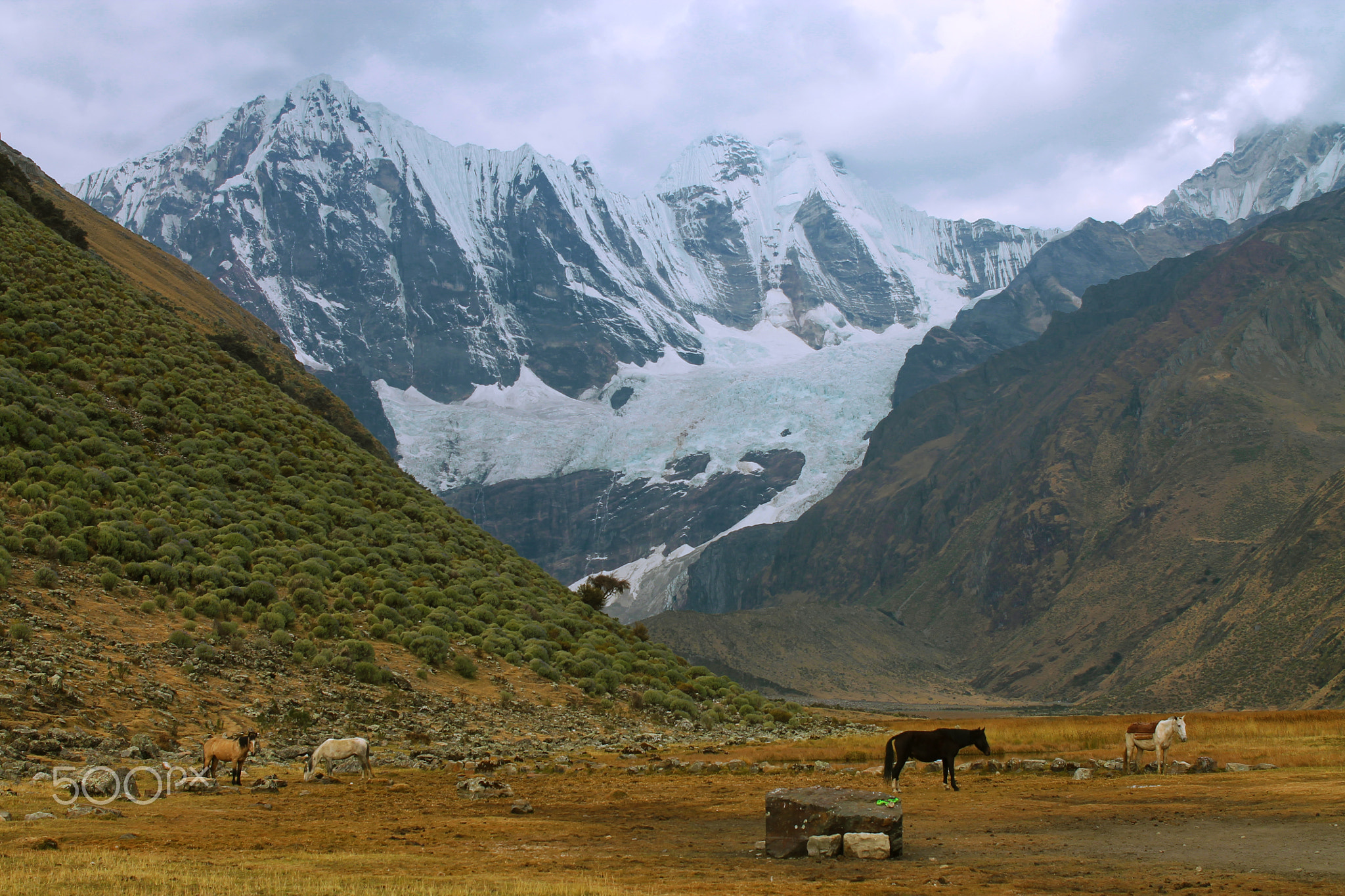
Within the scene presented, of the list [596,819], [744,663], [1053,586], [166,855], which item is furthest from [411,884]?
[1053,586]

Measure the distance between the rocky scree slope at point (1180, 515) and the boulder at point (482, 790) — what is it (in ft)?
266

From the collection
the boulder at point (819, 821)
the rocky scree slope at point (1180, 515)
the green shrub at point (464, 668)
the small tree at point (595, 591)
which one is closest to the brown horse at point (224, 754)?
the boulder at point (819, 821)

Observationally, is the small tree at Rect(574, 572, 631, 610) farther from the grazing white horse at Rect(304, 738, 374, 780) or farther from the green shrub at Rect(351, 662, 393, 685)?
the grazing white horse at Rect(304, 738, 374, 780)

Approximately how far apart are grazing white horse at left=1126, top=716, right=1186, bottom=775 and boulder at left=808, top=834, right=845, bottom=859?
11.3m

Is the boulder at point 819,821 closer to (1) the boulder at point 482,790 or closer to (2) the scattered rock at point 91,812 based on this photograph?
(1) the boulder at point 482,790

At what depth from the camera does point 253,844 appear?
15.1 metres

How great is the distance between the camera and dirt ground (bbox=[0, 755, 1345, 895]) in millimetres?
13070

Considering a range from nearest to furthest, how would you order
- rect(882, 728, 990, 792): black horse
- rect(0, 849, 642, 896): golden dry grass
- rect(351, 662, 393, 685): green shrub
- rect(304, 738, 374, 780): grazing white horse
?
rect(0, 849, 642, 896): golden dry grass < rect(882, 728, 990, 792): black horse < rect(304, 738, 374, 780): grazing white horse < rect(351, 662, 393, 685): green shrub

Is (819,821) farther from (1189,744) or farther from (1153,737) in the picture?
(1189,744)

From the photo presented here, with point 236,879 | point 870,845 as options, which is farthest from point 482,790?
point 870,845

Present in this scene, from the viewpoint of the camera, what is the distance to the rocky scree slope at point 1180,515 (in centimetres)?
10056

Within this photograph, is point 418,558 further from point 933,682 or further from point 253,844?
point 933,682

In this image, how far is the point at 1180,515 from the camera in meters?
135

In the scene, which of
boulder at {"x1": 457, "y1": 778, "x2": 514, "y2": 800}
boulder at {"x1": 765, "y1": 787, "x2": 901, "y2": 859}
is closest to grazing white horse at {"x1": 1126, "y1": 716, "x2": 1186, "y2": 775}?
boulder at {"x1": 765, "y1": 787, "x2": 901, "y2": 859}
